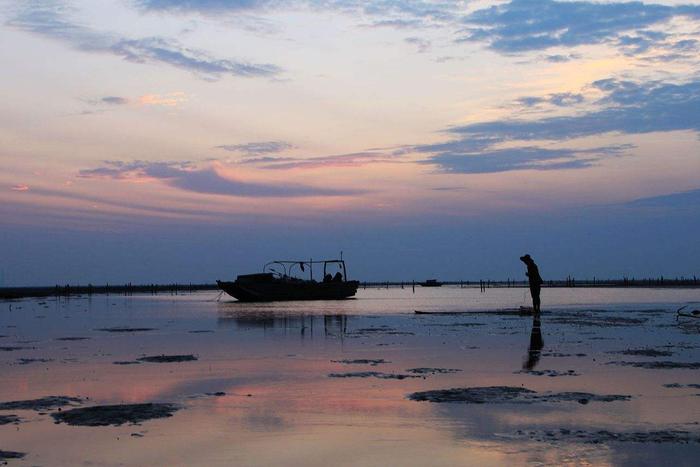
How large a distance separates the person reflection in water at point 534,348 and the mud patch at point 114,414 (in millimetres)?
7408

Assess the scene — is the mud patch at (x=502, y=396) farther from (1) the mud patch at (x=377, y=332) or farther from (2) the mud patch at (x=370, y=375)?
(1) the mud patch at (x=377, y=332)

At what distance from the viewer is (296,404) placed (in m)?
11.6

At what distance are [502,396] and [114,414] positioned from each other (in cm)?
557

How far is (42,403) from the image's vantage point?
461 inches

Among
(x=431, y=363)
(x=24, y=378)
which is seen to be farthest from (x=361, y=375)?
(x=24, y=378)

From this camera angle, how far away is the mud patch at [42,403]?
37.3 feet

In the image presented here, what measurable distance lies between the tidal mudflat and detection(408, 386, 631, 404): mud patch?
0.10ft

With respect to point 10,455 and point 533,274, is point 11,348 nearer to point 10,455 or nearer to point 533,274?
point 10,455

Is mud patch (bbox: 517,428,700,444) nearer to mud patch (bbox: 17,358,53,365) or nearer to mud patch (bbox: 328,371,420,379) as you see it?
mud patch (bbox: 328,371,420,379)

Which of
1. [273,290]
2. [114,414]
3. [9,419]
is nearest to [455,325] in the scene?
[114,414]

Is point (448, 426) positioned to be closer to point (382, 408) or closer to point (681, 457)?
point (382, 408)

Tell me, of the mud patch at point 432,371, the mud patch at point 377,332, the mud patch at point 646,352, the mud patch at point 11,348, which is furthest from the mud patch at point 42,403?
the mud patch at point 377,332

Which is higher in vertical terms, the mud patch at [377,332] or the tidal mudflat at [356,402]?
the tidal mudflat at [356,402]

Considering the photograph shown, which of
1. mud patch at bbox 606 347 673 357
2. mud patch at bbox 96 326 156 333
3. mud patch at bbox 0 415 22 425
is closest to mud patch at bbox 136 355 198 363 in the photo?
mud patch at bbox 0 415 22 425
